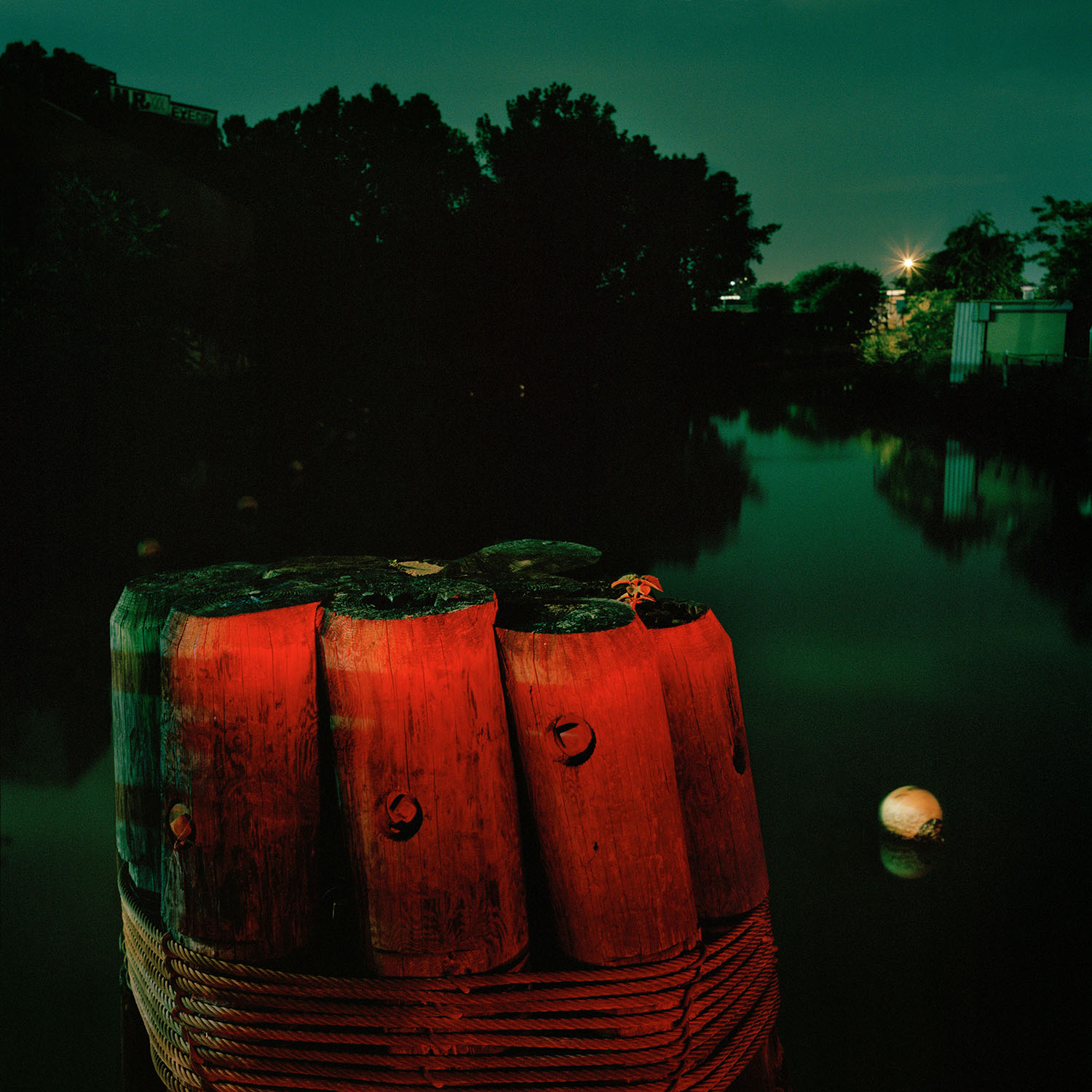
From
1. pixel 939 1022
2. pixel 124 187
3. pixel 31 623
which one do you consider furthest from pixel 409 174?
pixel 939 1022

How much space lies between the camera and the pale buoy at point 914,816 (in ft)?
13.0

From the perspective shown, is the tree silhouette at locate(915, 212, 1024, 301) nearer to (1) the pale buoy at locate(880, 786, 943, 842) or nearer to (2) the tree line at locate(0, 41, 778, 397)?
(2) the tree line at locate(0, 41, 778, 397)

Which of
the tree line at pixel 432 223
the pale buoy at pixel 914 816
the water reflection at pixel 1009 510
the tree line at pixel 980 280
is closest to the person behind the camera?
the pale buoy at pixel 914 816

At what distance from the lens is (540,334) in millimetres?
19094

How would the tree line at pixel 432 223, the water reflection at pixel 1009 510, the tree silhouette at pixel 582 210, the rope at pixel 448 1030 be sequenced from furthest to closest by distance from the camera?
the tree silhouette at pixel 582 210 < the tree line at pixel 432 223 < the water reflection at pixel 1009 510 < the rope at pixel 448 1030

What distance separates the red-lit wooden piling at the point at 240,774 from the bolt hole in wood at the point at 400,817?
0.17 metres

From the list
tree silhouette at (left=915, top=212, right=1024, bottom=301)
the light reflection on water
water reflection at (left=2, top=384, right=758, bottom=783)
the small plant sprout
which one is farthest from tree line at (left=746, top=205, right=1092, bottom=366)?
the small plant sprout

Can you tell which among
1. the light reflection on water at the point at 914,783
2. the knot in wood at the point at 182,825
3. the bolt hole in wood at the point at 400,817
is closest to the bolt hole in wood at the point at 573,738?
the bolt hole in wood at the point at 400,817

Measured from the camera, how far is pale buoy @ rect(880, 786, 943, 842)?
3.96 meters

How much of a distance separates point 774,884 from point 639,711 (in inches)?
104

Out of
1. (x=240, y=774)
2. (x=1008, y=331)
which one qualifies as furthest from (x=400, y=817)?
(x=1008, y=331)

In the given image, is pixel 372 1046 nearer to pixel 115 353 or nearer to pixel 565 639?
pixel 565 639

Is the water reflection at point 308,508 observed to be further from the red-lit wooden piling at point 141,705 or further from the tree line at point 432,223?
the red-lit wooden piling at point 141,705

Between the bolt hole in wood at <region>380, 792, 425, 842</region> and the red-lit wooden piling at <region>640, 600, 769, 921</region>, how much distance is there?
0.48 meters
